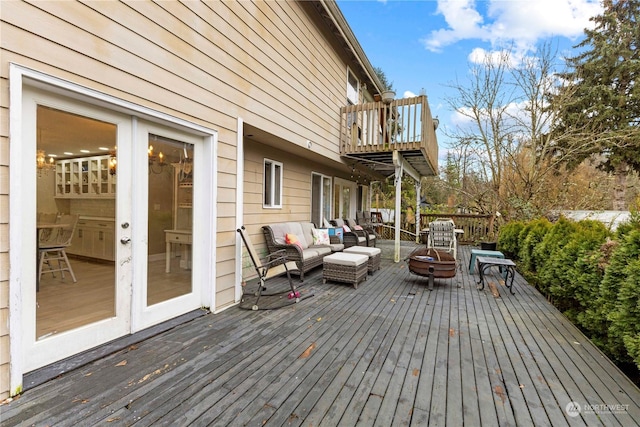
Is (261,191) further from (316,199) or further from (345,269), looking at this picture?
(316,199)

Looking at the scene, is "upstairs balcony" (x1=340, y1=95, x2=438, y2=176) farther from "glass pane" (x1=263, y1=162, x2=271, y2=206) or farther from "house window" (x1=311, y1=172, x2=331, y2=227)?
"glass pane" (x1=263, y1=162, x2=271, y2=206)

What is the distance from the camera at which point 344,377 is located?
2.20m

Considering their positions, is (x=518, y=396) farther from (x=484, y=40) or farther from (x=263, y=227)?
(x=484, y=40)

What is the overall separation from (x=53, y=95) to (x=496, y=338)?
446cm

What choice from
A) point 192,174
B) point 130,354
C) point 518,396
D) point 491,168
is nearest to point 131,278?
point 130,354

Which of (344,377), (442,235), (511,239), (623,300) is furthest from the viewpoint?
(511,239)

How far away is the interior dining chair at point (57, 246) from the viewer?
232 centimetres

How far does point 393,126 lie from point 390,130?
38 centimetres

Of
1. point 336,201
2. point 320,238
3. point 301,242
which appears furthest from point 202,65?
point 336,201

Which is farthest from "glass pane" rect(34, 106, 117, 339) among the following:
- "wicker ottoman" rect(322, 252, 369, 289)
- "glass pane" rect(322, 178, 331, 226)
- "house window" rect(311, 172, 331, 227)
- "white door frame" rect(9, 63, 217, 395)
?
"glass pane" rect(322, 178, 331, 226)

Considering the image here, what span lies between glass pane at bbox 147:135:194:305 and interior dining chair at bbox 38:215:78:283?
632mm

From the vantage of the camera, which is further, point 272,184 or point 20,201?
point 272,184

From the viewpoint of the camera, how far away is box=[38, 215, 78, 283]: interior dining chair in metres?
2.32

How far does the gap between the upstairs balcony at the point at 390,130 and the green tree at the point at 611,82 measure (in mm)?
7652
